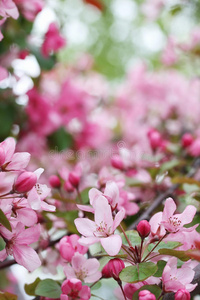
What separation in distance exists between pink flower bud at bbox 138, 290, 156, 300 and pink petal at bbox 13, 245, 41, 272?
0.19 m

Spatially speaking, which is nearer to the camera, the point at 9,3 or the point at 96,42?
the point at 9,3

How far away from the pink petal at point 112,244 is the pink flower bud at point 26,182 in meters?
0.15

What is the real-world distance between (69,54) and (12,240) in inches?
181

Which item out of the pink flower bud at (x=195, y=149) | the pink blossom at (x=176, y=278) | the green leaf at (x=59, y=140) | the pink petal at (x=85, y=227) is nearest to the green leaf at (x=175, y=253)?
the pink blossom at (x=176, y=278)

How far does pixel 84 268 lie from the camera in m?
0.76

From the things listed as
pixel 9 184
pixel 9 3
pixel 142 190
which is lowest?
pixel 142 190

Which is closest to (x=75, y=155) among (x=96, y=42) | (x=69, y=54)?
(x=69, y=54)

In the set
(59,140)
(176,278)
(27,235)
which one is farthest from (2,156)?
(59,140)

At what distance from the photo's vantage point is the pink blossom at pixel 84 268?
0.76 metres

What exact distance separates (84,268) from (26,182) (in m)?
0.20

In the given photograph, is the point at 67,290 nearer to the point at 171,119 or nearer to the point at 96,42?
the point at 171,119

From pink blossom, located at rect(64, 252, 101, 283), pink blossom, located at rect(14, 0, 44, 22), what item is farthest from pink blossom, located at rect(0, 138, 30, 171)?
pink blossom, located at rect(14, 0, 44, 22)

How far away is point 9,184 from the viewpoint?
693 mm

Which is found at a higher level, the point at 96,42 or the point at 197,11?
the point at 197,11
